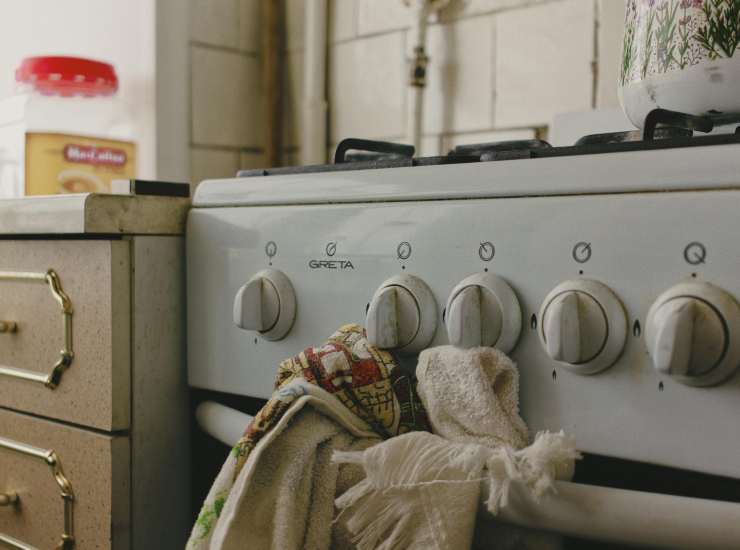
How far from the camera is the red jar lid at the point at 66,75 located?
43.3 inches

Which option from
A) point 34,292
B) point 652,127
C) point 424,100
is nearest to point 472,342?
point 652,127

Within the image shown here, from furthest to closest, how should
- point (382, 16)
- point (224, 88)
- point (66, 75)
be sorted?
point (224, 88)
point (382, 16)
point (66, 75)

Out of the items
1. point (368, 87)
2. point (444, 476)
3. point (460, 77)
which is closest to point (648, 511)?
point (444, 476)

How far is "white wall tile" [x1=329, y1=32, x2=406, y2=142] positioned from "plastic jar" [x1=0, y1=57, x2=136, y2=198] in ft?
1.18

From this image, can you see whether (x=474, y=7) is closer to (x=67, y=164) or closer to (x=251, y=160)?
(x=251, y=160)

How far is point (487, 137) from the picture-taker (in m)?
1.12

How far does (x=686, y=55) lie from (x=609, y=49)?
18.7 inches

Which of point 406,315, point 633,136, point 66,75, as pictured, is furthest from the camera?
point 66,75

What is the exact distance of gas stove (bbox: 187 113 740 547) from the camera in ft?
1.39

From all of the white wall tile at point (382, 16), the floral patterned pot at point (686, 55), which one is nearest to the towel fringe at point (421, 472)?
the floral patterned pot at point (686, 55)

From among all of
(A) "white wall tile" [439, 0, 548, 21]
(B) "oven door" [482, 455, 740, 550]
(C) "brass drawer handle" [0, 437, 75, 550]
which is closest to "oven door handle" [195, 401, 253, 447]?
(C) "brass drawer handle" [0, 437, 75, 550]

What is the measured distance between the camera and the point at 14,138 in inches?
44.1

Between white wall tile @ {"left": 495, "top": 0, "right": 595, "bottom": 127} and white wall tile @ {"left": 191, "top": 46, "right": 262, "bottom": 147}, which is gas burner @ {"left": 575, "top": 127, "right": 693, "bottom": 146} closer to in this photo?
white wall tile @ {"left": 495, "top": 0, "right": 595, "bottom": 127}

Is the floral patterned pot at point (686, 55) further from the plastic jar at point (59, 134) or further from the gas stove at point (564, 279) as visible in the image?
the plastic jar at point (59, 134)
